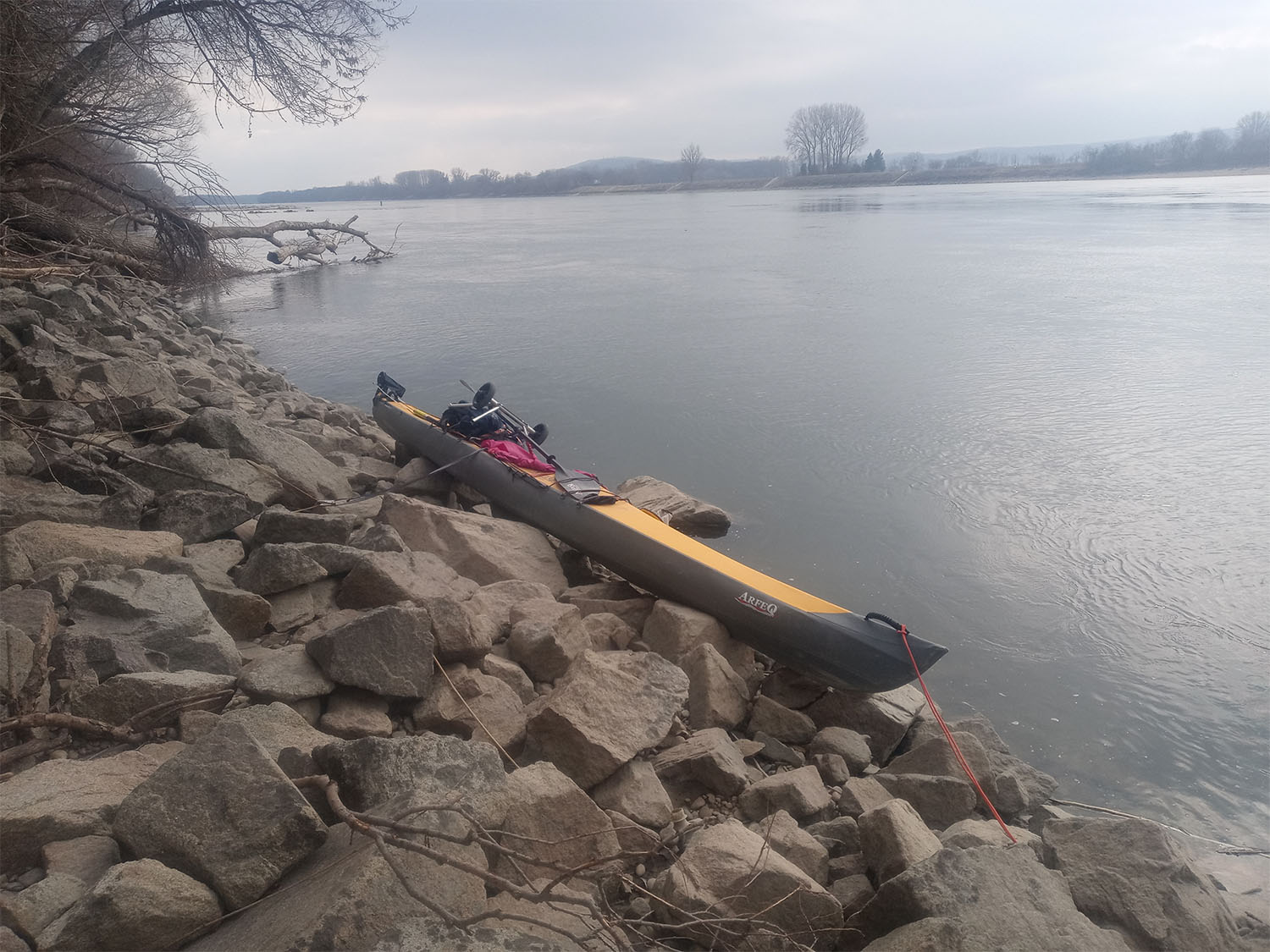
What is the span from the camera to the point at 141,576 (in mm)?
2668

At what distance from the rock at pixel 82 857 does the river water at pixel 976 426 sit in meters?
3.11

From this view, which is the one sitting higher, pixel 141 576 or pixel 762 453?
pixel 141 576

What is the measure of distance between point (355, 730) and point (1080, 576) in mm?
3834

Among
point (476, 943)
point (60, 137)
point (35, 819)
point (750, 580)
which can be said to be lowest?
point (750, 580)

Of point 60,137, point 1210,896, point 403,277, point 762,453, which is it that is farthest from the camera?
point 403,277

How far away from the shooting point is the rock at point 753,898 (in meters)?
2.01

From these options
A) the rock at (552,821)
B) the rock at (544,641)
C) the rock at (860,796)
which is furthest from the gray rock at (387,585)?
the rock at (860,796)

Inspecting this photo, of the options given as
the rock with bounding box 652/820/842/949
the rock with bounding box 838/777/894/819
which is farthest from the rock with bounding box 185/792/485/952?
the rock with bounding box 838/777/894/819

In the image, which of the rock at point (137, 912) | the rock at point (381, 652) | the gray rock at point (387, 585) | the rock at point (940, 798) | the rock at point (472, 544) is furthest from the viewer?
the rock at point (472, 544)

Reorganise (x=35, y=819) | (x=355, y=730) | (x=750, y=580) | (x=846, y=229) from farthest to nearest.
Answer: (x=846, y=229) < (x=750, y=580) < (x=355, y=730) < (x=35, y=819)

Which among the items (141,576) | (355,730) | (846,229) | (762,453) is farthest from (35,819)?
(846,229)

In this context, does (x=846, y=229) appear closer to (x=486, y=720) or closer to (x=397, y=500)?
(x=397, y=500)

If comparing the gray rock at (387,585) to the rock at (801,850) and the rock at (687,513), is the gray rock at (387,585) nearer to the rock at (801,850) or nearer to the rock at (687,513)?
the rock at (801,850)

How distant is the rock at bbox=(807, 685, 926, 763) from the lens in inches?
135
